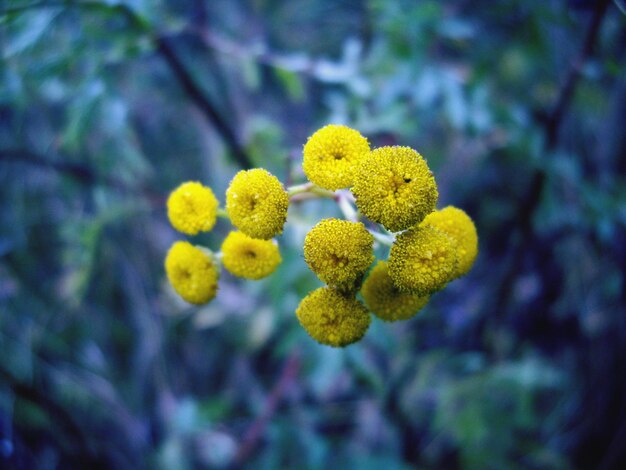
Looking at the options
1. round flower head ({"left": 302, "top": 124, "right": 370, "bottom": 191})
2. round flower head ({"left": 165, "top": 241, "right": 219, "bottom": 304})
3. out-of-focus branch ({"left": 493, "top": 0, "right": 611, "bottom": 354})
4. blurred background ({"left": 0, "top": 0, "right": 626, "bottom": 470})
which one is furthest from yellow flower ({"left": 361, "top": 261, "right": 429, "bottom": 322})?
out-of-focus branch ({"left": 493, "top": 0, "right": 611, "bottom": 354})

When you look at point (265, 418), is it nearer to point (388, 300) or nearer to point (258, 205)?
point (388, 300)

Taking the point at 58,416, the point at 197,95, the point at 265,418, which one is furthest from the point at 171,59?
the point at 265,418

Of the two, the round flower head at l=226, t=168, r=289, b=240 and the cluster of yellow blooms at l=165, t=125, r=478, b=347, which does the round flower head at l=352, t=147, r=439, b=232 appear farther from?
the round flower head at l=226, t=168, r=289, b=240

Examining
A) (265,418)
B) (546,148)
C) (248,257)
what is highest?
(248,257)

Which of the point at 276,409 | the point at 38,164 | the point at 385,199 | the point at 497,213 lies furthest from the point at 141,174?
the point at 385,199

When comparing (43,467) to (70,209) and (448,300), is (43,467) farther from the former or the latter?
(448,300)

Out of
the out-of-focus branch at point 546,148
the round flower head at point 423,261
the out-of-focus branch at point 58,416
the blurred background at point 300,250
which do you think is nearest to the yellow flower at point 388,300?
the round flower head at point 423,261
